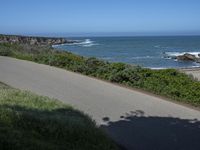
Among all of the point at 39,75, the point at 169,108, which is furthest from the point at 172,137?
the point at 39,75

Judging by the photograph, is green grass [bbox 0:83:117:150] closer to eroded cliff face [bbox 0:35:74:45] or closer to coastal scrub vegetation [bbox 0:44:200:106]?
coastal scrub vegetation [bbox 0:44:200:106]

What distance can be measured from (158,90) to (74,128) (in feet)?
19.7

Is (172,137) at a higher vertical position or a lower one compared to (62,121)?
lower

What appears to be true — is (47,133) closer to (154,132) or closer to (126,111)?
(154,132)

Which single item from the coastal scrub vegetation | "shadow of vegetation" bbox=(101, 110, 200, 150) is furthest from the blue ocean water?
"shadow of vegetation" bbox=(101, 110, 200, 150)

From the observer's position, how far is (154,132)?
8.82 m

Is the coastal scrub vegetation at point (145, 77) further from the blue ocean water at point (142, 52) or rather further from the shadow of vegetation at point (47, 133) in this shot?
the blue ocean water at point (142, 52)

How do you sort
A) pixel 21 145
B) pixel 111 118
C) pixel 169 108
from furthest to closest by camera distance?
pixel 169 108 < pixel 111 118 < pixel 21 145

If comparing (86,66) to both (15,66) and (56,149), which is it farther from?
(56,149)

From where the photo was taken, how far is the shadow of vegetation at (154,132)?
8.02 m

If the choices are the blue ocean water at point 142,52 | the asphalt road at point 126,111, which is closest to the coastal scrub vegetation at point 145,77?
the asphalt road at point 126,111

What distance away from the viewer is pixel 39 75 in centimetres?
1728

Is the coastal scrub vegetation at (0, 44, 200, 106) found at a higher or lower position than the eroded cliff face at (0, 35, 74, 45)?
higher

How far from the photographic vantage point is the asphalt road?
8.34 metres
